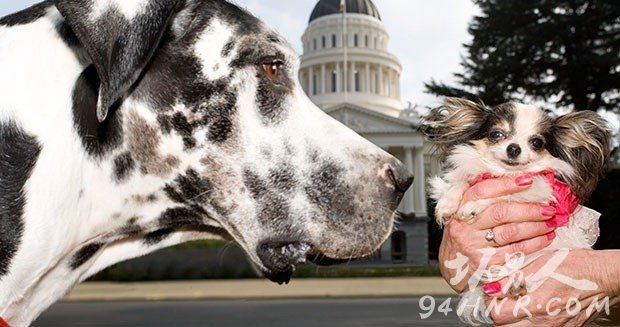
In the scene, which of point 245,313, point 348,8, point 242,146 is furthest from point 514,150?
point 348,8

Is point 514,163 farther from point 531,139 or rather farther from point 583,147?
point 583,147

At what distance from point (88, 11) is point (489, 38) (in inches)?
1280

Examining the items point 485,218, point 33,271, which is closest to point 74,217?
point 33,271

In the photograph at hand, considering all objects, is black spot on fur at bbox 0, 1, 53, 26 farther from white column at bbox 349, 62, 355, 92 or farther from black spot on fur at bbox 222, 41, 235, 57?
white column at bbox 349, 62, 355, 92

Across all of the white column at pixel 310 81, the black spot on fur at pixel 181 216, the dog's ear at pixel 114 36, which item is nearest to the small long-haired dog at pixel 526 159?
the black spot on fur at pixel 181 216

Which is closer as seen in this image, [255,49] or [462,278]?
[255,49]

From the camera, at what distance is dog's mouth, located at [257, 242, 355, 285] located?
2.25 meters

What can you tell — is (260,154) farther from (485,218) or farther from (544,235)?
(544,235)

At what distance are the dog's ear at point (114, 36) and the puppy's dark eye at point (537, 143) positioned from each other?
2522 mm

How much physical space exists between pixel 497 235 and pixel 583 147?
0.87 m

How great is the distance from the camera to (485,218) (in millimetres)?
3330

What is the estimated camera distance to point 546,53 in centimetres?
3200

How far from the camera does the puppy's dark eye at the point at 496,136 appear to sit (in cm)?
396

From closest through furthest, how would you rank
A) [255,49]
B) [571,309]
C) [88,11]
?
[88,11] → [255,49] → [571,309]
